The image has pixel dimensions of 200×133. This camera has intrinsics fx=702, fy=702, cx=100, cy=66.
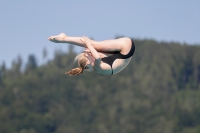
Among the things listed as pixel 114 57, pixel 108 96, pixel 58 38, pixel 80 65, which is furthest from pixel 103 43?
pixel 108 96

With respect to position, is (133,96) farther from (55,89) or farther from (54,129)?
(54,129)

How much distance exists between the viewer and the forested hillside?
138 m

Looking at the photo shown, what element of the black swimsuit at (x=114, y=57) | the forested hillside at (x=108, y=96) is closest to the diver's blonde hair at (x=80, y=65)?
the black swimsuit at (x=114, y=57)

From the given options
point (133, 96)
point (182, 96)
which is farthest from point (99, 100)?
point (182, 96)

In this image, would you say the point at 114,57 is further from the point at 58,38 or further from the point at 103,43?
the point at 58,38

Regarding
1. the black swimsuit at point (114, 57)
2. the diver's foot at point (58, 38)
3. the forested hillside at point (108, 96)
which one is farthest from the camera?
the forested hillside at point (108, 96)

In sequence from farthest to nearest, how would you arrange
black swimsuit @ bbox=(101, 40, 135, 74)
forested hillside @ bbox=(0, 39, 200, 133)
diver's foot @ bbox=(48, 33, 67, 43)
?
1. forested hillside @ bbox=(0, 39, 200, 133)
2. black swimsuit @ bbox=(101, 40, 135, 74)
3. diver's foot @ bbox=(48, 33, 67, 43)

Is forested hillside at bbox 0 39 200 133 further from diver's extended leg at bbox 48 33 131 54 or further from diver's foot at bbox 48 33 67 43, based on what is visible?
diver's foot at bbox 48 33 67 43

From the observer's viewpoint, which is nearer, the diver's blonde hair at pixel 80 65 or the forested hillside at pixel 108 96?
the diver's blonde hair at pixel 80 65

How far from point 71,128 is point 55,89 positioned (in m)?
18.8

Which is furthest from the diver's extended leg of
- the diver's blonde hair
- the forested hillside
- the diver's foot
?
the forested hillside

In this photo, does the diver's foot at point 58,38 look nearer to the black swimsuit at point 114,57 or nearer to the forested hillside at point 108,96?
the black swimsuit at point 114,57

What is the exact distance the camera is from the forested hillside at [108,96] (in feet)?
453

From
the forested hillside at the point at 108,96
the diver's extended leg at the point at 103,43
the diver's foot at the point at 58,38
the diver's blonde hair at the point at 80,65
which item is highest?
the diver's foot at the point at 58,38
